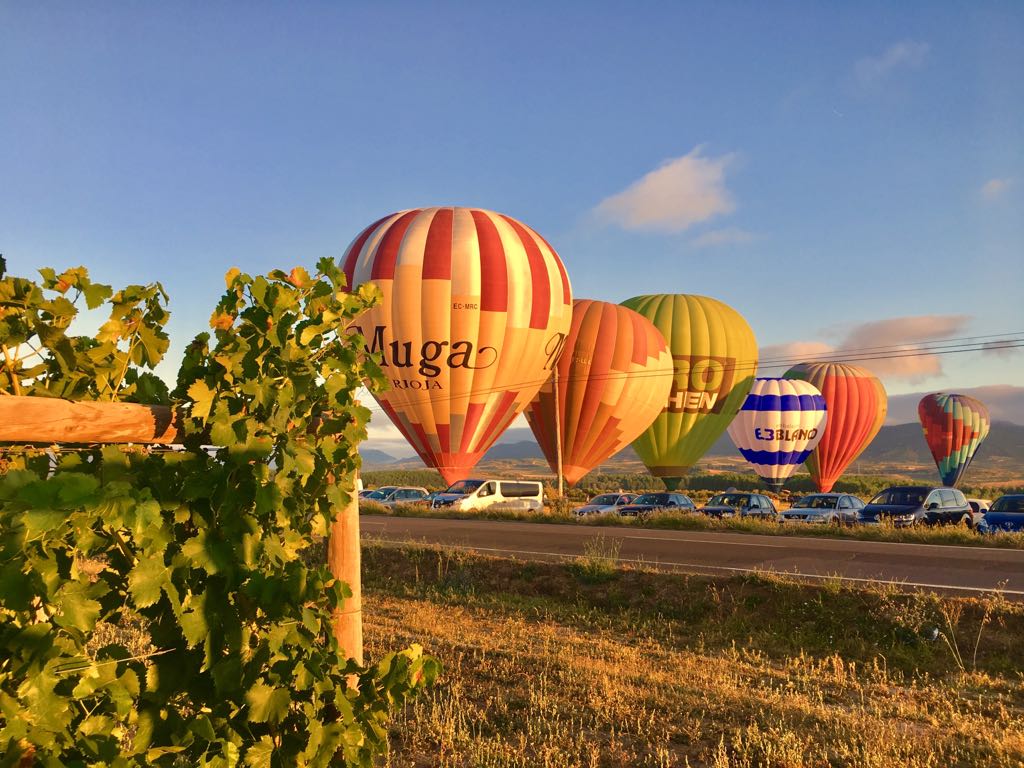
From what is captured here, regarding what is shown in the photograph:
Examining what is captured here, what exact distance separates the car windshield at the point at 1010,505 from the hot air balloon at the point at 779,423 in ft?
94.2

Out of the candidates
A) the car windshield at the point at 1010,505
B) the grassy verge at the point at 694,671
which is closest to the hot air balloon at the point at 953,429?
the car windshield at the point at 1010,505

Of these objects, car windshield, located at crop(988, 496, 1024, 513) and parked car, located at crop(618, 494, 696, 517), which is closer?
car windshield, located at crop(988, 496, 1024, 513)

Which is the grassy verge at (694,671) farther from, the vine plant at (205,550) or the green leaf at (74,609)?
the green leaf at (74,609)

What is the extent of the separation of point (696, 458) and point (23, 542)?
52437 millimetres

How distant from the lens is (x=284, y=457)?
371 centimetres

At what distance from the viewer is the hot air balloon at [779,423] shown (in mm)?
51969

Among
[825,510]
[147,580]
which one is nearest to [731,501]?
[825,510]

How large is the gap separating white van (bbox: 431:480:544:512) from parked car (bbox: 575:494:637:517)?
2.15 m

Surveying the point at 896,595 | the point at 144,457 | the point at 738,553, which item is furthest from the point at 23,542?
the point at 738,553

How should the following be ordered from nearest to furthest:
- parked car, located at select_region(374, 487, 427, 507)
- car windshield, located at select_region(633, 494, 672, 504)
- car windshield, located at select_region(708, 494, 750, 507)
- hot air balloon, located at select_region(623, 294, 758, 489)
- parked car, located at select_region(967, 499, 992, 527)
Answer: parked car, located at select_region(967, 499, 992, 527) → car windshield, located at select_region(633, 494, 672, 504) → car windshield, located at select_region(708, 494, 750, 507) → parked car, located at select_region(374, 487, 427, 507) → hot air balloon, located at select_region(623, 294, 758, 489)

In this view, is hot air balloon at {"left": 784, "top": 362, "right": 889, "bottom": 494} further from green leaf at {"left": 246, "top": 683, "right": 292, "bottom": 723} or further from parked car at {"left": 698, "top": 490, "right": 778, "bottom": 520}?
green leaf at {"left": 246, "top": 683, "right": 292, "bottom": 723}

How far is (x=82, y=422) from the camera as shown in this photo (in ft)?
10.9

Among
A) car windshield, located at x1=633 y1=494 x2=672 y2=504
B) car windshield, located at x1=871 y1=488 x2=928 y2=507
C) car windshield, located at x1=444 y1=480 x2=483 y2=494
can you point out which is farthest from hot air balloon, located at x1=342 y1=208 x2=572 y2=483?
car windshield, located at x1=871 y1=488 x2=928 y2=507

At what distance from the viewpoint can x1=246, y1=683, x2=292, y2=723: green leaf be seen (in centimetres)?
367
